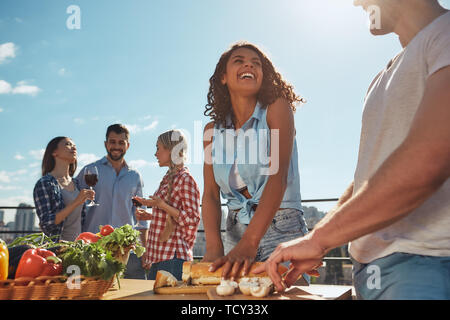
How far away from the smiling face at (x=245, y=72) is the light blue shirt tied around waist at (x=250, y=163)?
4.9 inches

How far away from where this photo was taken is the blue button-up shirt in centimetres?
412

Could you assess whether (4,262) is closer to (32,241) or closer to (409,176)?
(32,241)

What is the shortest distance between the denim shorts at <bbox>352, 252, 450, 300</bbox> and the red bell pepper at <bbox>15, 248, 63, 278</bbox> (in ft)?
3.76

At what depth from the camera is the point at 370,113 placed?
1.33 meters

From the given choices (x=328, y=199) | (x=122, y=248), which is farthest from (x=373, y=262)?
(x=328, y=199)

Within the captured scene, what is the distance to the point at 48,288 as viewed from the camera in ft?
4.55

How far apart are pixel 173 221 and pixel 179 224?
7 centimetres

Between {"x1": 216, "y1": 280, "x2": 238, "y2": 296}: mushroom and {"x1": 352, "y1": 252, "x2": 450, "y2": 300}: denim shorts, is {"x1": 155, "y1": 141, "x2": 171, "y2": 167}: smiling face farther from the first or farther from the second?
{"x1": 352, "y1": 252, "x2": 450, "y2": 300}: denim shorts

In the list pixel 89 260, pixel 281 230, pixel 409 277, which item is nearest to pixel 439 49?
pixel 409 277

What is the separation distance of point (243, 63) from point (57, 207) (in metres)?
2.52

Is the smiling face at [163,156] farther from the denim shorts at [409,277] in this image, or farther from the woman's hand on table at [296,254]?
the denim shorts at [409,277]

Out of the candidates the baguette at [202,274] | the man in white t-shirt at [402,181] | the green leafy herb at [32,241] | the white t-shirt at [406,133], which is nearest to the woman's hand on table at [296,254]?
the man in white t-shirt at [402,181]

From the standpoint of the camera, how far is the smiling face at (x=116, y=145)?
4.32 m

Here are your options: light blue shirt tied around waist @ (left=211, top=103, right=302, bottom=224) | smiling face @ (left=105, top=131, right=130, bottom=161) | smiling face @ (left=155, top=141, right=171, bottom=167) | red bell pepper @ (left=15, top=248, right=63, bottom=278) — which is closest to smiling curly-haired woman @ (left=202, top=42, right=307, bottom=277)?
light blue shirt tied around waist @ (left=211, top=103, right=302, bottom=224)
